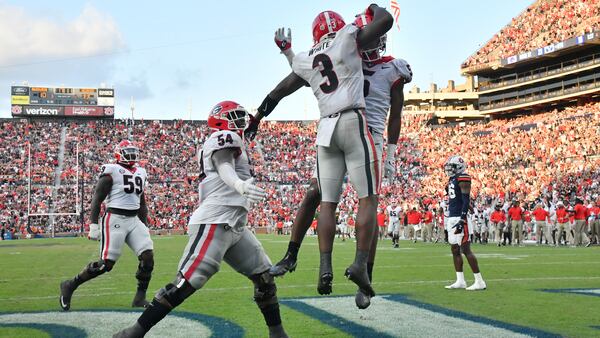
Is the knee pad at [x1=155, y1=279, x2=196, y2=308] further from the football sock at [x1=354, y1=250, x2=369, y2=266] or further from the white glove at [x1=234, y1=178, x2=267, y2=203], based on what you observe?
the football sock at [x1=354, y1=250, x2=369, y2=266]

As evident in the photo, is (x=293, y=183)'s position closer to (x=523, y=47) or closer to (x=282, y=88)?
(x=523, y=47)

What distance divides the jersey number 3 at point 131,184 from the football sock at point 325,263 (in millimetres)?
4690

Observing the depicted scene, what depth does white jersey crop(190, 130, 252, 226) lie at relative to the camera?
5.82 metres

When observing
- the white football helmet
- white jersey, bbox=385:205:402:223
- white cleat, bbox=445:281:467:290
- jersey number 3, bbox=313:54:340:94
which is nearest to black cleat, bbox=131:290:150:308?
jersey number 3, bbox=313:54:340:94

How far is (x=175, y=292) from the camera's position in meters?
5.54

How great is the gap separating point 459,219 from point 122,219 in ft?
18.2

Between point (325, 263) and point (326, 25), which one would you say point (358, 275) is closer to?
point (325, 263)

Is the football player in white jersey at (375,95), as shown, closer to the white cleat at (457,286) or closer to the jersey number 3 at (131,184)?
the jersey number 3 at (131,184)

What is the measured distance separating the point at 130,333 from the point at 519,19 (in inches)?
2758

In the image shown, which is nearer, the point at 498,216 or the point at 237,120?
the point at 237,120

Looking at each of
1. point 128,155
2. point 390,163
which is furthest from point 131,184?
point 390,163

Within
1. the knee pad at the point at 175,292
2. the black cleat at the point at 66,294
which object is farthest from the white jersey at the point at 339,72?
the black cleat at the point at 66,294

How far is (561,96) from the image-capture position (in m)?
59.2

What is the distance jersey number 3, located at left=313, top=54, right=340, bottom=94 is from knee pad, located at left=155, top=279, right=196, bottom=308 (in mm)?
2111
